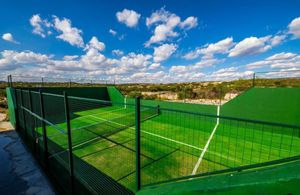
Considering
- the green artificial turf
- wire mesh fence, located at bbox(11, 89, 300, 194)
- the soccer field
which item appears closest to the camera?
wire mesh fence, located at bbox(11, 89, 300, 194)

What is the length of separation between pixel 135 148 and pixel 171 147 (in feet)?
11.6

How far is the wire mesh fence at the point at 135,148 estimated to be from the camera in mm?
4297

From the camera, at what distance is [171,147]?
282 inches

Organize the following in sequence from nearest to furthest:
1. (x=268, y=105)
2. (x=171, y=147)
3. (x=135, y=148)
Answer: (x=135, y=148) → (x=171, y=147) → (x=268, y=105)

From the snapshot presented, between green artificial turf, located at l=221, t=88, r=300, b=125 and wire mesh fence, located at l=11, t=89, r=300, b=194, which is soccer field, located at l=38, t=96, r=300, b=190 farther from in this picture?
green artificial turf, located at l=221, t=88, r=300, b=125

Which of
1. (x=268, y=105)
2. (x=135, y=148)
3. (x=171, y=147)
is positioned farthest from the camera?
(x=268, y=105)

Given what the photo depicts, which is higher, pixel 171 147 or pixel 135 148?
pixel 135 148

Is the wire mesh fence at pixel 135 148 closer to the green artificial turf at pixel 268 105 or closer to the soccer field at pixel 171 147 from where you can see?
the soccer field at pixel 171 147

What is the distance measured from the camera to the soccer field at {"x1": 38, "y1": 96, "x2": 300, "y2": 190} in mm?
5320

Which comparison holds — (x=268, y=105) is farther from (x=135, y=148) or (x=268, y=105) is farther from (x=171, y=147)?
(x=135, y=148)

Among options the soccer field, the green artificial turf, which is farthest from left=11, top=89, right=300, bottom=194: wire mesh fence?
the green artificial turf

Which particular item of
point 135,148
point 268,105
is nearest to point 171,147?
point 135,148

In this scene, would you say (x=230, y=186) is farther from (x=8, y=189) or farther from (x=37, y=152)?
(x=37, y=152)

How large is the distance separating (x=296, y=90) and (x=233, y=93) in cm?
345
